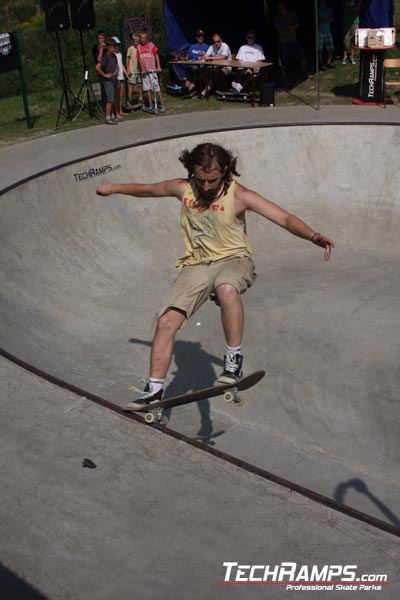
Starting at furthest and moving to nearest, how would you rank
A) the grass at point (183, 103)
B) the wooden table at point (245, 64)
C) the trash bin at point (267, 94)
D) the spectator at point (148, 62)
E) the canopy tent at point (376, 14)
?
1. the trash bin at point (267, 94)
2. the wooden table at point (245, 64)
3. the spectator at point (148, 62)
4. the grass at point (183, 103)
5. the canopy tent at point (376, 14)

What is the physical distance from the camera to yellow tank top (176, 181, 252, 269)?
5574 mm

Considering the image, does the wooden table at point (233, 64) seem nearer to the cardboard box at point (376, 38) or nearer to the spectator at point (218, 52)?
the spectator at point (218, 52)

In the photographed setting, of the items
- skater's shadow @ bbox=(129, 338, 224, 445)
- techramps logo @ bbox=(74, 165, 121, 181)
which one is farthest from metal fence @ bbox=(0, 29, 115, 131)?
skater's shadow @ bbox=(129, 338, 224, 445)

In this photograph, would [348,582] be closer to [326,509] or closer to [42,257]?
[326,509]

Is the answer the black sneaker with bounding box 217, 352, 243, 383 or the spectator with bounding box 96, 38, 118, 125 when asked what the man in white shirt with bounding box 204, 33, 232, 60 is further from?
the black sneaker with bounding box 217, 352, 243, 383

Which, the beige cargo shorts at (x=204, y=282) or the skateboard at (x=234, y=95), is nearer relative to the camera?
the beige cargo shorts at (x=204, y=282)

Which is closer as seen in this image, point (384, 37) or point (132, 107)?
point (384, 37)

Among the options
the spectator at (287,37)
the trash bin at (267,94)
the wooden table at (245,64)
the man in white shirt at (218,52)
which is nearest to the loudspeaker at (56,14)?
the wooden table at (245,64)

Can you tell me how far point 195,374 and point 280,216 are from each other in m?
3.43

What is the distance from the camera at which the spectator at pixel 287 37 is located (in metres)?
19.1

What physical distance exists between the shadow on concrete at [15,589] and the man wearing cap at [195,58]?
16798mm

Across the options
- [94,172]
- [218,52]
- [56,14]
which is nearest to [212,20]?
[218,52]

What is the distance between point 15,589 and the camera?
3.87m

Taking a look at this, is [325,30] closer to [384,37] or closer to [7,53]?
[384,37]
